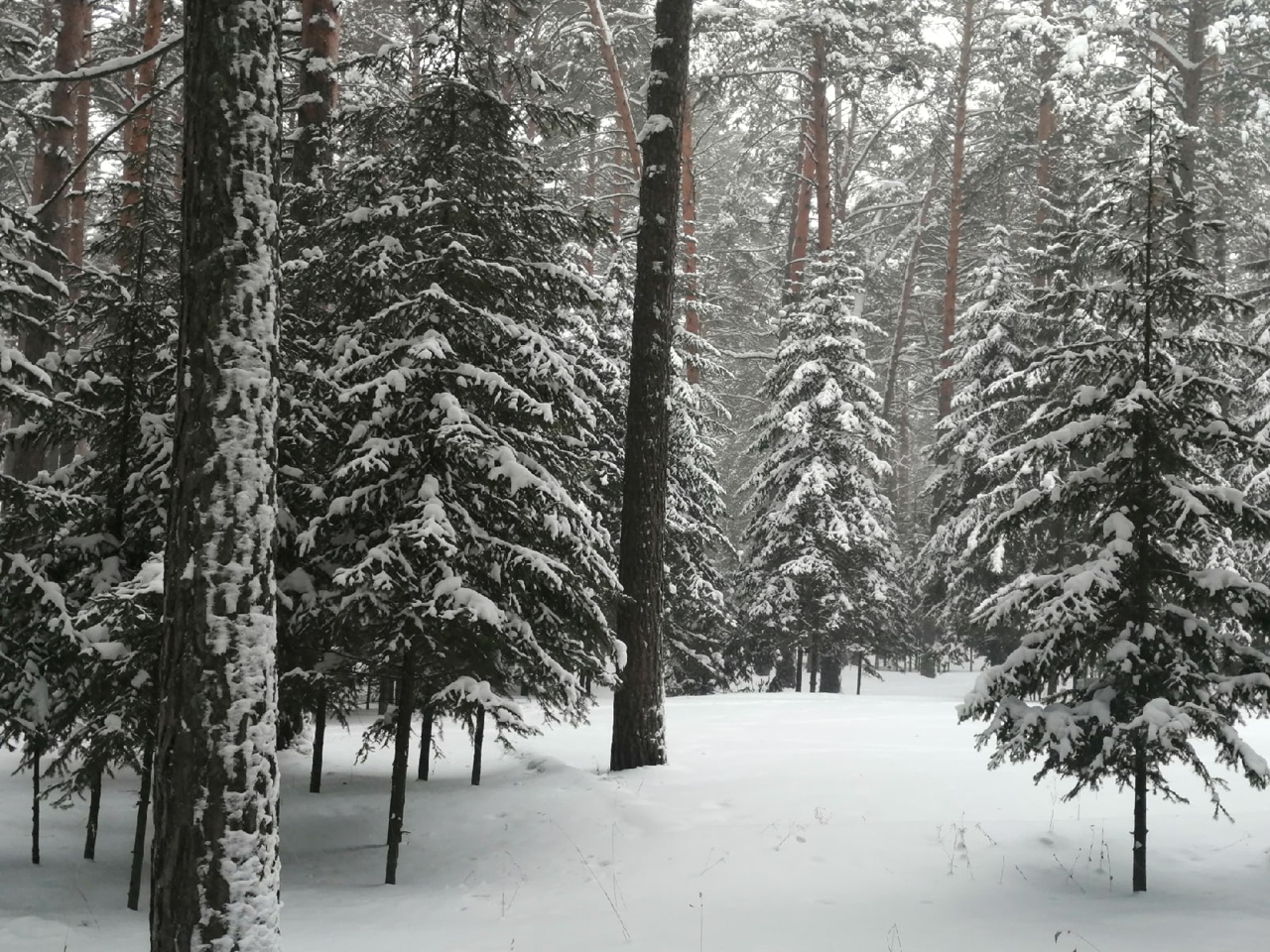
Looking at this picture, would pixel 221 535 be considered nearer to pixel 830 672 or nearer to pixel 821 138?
pixel 821 138

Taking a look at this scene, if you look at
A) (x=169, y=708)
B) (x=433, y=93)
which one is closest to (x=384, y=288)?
(x=433, y=93)

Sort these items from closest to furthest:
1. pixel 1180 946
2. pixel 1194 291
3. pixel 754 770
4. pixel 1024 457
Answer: pixel 1180 946, pixel 1194 291, pixel 1024 457, pixel 754 770

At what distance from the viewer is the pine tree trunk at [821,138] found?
24.0 metres

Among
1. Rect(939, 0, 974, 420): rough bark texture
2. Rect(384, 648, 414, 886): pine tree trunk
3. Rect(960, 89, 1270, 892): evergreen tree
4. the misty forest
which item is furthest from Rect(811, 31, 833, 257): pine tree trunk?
Rect(384, 648, 414, 886): pine tree trunk

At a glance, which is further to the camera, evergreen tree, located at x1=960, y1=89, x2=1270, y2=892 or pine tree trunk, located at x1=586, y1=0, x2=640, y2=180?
pine tree trunk, located at x1=586, y1=0, x2=640, y2=180

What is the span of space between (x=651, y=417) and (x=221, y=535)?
6.92 metres

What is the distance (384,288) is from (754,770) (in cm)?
650

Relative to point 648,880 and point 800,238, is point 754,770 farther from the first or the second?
point 800,238

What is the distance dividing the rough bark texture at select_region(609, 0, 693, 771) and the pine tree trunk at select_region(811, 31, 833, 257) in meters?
12.9

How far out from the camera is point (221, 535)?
4.96 metres

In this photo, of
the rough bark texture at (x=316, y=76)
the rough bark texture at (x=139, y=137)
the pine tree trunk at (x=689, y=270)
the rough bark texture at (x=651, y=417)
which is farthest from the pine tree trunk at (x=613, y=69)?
the rough bark texture at (x=651, y=417)

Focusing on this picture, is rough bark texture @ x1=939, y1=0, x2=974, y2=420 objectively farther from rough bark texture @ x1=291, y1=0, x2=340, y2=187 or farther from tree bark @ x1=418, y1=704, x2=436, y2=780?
tree bark @ x1=418, y1=704, x2=436, y2=780

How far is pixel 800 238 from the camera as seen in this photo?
27.0 m

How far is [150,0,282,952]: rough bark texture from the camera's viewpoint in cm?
491
